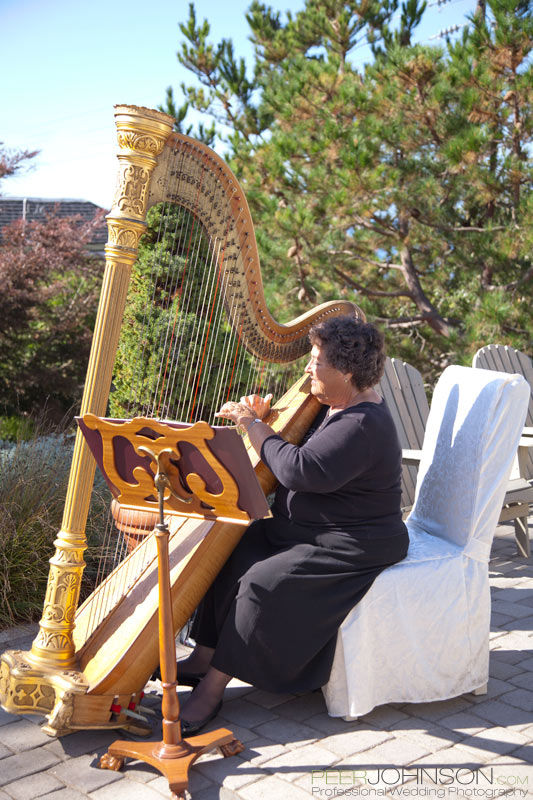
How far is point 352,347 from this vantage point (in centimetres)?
291

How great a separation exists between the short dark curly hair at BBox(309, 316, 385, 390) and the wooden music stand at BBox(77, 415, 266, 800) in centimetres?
80

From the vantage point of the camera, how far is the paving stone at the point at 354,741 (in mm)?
2627

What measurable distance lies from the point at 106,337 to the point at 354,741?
156 cm

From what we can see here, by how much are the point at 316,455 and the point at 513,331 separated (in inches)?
191

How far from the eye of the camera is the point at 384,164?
714 cm

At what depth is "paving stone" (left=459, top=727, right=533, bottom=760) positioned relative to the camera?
8.57ft

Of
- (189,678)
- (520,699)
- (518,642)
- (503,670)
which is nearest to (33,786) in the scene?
(189,678)

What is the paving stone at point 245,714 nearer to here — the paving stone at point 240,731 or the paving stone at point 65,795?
the paving stone at point 240,731

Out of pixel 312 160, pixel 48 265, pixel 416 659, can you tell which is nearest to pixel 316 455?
pixel 416 659

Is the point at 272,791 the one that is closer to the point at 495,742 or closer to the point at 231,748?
the point at 231,748

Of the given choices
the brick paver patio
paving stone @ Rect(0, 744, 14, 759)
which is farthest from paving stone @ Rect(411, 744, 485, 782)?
paving stone @ Rect(0, 744, 14, 759)

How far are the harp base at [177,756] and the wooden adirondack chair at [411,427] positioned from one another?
2339 millimetres

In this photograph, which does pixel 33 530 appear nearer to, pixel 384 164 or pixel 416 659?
pixel 416 659

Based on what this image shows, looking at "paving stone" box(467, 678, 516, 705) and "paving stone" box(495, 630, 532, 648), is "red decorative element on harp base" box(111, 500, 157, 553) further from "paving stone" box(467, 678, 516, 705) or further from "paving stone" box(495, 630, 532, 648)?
"paving stone" box(495, 630, 532, 648)
